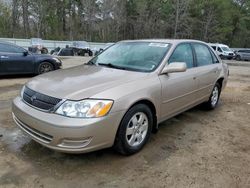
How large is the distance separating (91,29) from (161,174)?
45.5 metres

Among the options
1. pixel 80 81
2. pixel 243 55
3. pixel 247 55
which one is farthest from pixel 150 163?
pixel 243 55

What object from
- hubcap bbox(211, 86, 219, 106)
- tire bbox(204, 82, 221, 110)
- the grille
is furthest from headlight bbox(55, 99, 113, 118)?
Answer: hubcap bbox(211, 86, 219, 106)

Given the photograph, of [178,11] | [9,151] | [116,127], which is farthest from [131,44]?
[178,11]

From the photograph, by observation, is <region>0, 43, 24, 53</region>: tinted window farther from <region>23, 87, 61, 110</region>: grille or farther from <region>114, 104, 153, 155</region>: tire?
<region>114, 104, 153, 155</region>: tire

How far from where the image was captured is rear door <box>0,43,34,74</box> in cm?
859

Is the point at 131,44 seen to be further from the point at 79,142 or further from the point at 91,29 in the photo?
the point at 91,29

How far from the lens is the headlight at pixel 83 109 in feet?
9.52

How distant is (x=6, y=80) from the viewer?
855 centimetres

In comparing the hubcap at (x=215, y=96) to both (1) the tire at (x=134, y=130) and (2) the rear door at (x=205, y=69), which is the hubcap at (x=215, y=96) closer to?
(2) the rear door at (x=205, y=69)

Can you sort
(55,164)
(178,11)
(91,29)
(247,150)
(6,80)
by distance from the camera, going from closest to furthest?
(55,164)
(247,150)
(6,80)
(178,11)
(91,29)

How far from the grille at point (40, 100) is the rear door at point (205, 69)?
2717 millimetres

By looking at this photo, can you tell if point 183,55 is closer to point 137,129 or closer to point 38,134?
point 137,129

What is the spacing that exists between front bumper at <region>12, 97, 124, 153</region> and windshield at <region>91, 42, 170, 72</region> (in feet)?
3.56

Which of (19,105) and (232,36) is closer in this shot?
(19,105)
